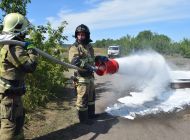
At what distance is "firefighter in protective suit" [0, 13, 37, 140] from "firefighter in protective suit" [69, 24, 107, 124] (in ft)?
6.57

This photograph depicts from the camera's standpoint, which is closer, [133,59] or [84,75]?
[84,75]

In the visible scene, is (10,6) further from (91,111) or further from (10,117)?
(10,117)

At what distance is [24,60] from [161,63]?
7.69m

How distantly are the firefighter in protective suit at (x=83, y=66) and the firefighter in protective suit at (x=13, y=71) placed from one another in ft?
6.57

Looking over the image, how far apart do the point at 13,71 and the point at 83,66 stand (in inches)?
84.9

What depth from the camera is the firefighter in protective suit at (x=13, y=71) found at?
5.36 meters

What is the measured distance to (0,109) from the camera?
5.56 meters

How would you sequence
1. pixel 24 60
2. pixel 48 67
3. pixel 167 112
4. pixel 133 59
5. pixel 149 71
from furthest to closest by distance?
1. pixel 149 71
2. pixel 133 59
3. pixel 48 67
4. pixel 167 112
5. pixel 24 60

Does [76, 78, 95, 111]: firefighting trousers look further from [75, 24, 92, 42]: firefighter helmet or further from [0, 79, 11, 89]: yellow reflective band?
[0, 79, 11, 89]: yellow reflective band

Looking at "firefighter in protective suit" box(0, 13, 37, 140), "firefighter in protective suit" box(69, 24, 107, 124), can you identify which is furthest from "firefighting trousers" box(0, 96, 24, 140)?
"firefighter in protective suit" box(69, 24, 107, 124)

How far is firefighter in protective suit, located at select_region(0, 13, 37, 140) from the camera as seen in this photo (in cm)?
536

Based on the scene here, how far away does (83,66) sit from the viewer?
292 inches

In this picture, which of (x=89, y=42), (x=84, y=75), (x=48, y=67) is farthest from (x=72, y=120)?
(x=48, y=67)

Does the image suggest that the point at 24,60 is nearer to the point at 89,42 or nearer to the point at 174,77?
the point at 89,42
